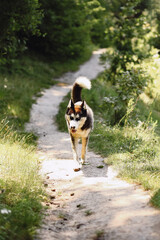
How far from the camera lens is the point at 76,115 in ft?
17.6

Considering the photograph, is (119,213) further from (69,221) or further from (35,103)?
(35,103)

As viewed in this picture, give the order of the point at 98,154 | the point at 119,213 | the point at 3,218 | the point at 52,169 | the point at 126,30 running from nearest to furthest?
1. the point at 3,218
2. the point at 119,213
3. the point at 52,169
4. the point at 98,154
5. the point at 126,30

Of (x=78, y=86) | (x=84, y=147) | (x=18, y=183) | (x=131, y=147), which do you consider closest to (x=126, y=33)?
(x=131, y=147)

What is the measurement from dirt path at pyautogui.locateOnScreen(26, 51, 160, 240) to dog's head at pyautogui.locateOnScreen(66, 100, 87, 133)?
0.94 metres

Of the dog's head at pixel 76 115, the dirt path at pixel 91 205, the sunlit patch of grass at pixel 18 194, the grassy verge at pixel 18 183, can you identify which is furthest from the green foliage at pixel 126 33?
the sunlit patch of grass at pixel 18 194

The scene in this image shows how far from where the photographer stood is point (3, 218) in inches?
134

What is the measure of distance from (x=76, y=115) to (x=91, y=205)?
179 centimetres

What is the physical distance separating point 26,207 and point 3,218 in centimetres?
43

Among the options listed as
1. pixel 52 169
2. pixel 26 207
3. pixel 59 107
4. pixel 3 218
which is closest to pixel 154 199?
pixel 26 207

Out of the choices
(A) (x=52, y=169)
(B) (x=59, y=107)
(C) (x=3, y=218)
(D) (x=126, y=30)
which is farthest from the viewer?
(D) (x=126, y=30)

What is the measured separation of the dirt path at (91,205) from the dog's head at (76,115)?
942 millimetres

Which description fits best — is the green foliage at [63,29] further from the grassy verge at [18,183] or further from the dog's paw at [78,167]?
the dog's paw at [78,167]

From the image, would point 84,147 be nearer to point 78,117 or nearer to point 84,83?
point 78,117

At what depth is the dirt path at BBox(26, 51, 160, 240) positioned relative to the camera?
10.8 feet
